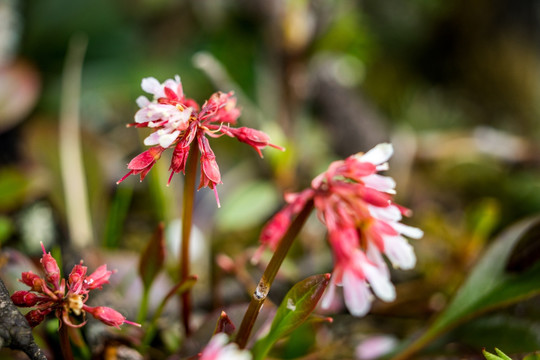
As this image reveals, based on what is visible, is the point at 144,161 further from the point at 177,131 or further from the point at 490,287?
the point at 490,287

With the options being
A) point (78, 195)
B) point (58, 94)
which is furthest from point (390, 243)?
point (58, 94)

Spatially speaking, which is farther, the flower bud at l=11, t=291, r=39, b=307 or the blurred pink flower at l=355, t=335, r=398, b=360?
the blurred pink flower at l=355, t=335, r=398, b=360

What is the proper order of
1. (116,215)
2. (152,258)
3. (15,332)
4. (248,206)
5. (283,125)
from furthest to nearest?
(283,125), (248,206), (116,215), (152,258), (15,332)

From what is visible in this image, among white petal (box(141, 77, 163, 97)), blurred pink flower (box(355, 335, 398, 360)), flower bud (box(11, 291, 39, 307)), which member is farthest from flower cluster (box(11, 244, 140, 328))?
blurred pink flower (box(355, 335, 398, 360))

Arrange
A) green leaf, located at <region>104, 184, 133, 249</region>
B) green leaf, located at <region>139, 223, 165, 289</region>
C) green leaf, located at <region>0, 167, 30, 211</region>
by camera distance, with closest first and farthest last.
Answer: green leaf, located at <region>139, 223, 165, 289</region>, green leaf, located at <region>104, 184, 133, 249</region>, green leaf, located at <region>0, 167, 30, 211</region>

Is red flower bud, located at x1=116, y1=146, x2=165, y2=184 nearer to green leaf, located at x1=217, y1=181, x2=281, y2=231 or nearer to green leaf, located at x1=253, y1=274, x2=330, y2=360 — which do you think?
green leaf, located at x1=253, y1=274, x2=330, y2=360

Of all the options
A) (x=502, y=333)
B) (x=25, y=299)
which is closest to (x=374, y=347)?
(x=502, y=333)

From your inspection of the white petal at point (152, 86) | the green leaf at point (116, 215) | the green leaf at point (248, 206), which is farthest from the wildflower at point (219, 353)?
the green leaf at point (248, 206)
